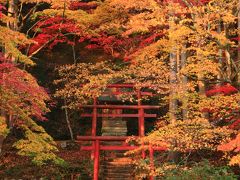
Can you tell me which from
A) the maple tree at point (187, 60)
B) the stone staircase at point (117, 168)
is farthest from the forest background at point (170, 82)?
the stone staircase at point (117, 168)

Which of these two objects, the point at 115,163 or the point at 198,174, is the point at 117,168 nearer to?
the point at 115,163

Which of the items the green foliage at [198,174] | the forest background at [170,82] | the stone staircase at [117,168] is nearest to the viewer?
the forest background at [170,82]

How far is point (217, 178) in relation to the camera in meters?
11.6

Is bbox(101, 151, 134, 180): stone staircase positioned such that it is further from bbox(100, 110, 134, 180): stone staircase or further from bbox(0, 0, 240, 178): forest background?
bbox(0, 0, 240, 178): forest background

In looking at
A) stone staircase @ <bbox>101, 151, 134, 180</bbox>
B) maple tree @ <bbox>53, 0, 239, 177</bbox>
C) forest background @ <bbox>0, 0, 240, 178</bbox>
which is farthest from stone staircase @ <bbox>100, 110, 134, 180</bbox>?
maple tree @ <bbox>53, 0, 239, 177</bbox>

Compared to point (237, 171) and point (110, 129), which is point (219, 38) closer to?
point (237, 171)

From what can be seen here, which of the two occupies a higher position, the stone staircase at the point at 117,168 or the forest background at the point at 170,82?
the forest background at the point at 170,82

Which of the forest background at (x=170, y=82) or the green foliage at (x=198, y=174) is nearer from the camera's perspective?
the forest background at (x=170, y=82)

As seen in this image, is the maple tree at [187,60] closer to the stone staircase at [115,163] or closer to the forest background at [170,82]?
the forest background at [170,82]

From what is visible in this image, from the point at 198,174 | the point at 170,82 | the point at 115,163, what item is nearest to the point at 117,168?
the point at 115,163

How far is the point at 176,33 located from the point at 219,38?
105 cm

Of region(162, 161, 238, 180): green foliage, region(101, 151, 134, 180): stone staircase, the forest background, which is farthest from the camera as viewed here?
region(101, 151, 134, 180): stone staircase

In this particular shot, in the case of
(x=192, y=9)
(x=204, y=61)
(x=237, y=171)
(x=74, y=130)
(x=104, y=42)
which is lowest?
(x=237, y=171)

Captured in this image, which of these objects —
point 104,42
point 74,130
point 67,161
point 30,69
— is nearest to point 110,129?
point 67,161
